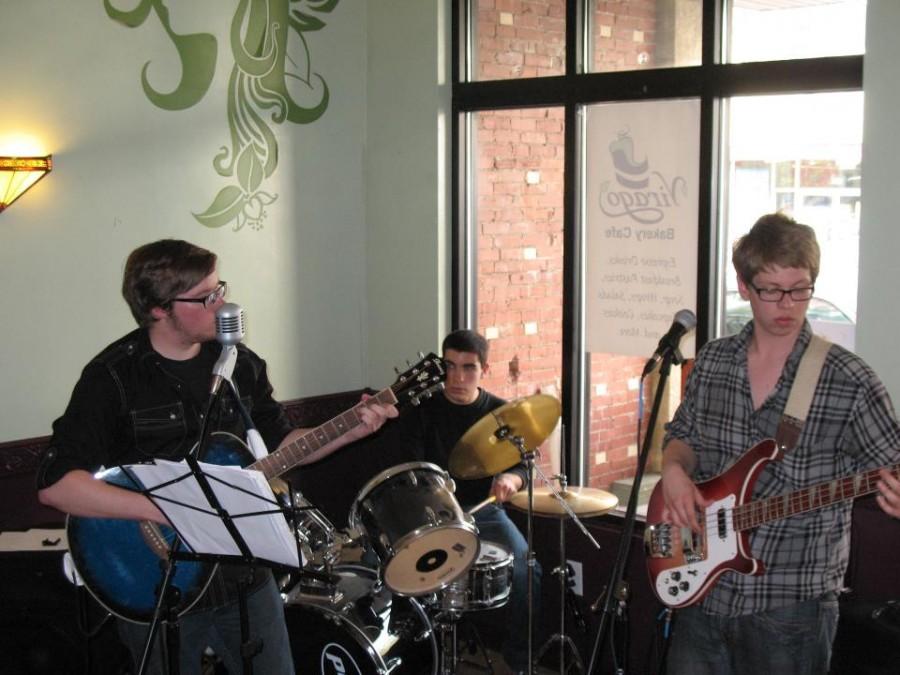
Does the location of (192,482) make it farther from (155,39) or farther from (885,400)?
(155,39)

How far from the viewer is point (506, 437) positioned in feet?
13.3

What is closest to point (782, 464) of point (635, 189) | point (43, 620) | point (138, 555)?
point (138, 555)

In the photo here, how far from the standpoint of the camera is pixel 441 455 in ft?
16.1

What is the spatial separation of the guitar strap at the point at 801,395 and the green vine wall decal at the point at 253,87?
335 centimetres

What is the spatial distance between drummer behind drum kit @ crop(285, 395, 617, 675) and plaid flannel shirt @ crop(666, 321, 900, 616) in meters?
1.10

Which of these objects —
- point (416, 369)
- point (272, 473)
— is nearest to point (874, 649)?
point (416, 369)

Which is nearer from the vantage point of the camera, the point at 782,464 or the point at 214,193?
the point at 782,464

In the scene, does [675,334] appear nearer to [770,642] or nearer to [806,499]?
[806,499]

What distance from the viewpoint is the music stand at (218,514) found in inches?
99.9

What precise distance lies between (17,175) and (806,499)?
346cm

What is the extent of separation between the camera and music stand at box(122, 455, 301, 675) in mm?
2537

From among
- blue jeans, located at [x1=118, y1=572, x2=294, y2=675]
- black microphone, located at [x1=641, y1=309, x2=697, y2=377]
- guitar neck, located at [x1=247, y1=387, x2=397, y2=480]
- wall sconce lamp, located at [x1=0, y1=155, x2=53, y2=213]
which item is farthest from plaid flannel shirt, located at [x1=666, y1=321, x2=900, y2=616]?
wall sconce lamp, located at [x1=0, y1=155, x2=53, y2=213]

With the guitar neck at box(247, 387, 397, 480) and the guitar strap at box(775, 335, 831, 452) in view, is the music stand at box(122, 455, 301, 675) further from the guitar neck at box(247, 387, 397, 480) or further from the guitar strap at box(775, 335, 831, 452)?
the guitar strap at box(775, 335, 831, 452)

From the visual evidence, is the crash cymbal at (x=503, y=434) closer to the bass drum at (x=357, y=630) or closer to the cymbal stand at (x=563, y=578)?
the cymbal stand at (x=563, y=578)
